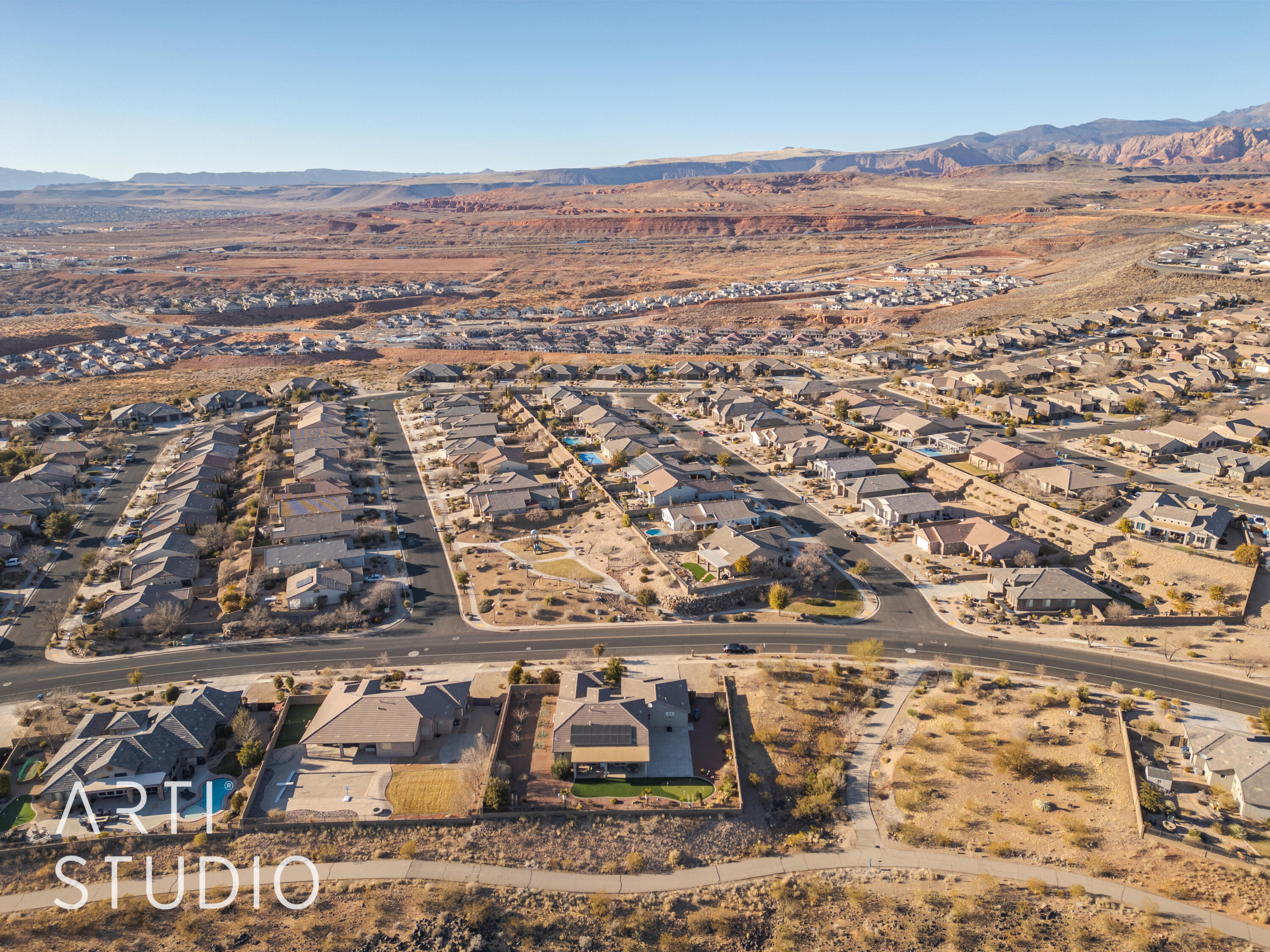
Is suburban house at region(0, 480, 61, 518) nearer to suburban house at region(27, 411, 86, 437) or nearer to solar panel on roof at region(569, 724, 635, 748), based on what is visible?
suburban house at region(27, 411, 86, 437)

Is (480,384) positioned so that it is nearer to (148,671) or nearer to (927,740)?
(148,671)

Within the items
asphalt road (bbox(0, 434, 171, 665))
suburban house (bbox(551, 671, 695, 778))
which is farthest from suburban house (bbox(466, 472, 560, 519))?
asphalt road (bbox(0, 434, 171, 665))

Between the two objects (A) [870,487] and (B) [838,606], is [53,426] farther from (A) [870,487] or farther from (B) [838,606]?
(A) [870,487]

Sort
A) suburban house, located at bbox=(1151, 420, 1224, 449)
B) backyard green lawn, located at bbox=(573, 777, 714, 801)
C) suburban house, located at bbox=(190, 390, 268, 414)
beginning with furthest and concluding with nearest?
suburban house, located at bbox=(190, 390, 268, 414) → suburban house, located at bbox=(1151, 420, 1224, 449) → backyard green lawn, located at bbox=(573, 777, 714, 801)

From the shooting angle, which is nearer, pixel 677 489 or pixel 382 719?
pixel 382 719

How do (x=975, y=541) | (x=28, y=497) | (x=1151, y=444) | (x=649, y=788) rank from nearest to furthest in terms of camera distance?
(x=649, y=788), (x=975, y=541), (x=28, y=497), (x=1151, y=444)

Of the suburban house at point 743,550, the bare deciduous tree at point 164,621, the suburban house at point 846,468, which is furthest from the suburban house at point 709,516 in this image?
the bare deciduous tree at point 164,621

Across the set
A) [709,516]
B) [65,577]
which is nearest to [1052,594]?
[709,516]
